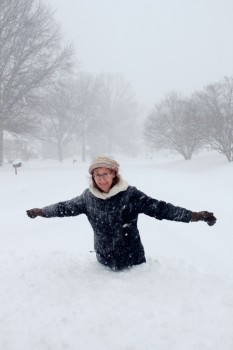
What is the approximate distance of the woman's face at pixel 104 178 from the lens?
124 inches

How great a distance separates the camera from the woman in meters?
3.12

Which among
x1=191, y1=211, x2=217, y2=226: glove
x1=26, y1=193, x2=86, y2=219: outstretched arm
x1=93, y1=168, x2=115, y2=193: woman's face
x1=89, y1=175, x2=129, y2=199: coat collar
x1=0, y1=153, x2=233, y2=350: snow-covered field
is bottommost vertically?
x1=0, y1=153, x2=233, y2=350: snow-covered field

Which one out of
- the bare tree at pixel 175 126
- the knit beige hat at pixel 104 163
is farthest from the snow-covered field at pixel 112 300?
the bare tree at pixel 175 126

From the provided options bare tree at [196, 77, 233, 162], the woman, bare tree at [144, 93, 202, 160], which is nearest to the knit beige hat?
the woman

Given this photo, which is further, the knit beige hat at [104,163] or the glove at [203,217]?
the knit beige hat at [104,163]

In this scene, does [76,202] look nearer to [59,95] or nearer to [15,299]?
[15,299]

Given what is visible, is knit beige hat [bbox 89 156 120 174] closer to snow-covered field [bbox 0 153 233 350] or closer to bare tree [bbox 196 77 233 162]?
snow-covered field [bbox 0 153 233 350]

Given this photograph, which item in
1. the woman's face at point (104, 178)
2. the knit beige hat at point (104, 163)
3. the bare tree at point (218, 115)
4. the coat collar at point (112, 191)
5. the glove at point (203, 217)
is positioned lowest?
the glove at point (203, 217)

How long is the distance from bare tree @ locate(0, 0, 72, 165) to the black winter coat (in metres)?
17.1

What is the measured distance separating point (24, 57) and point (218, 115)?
45.8 feet

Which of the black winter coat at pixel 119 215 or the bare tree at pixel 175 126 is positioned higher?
the bare tree at pixel 175 126

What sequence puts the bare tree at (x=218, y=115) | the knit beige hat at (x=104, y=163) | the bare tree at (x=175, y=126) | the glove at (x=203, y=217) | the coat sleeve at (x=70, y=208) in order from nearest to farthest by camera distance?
the glove at (x=203, y=217) → the knit beige hat at (x=104, y=163) → the coat sleeve at (x=70, y=208) → the bare tree at (x=218, y=115) → the bare tree at (x=175, y=126)

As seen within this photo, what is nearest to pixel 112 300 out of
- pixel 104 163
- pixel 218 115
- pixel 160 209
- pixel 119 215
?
pixel 119 215

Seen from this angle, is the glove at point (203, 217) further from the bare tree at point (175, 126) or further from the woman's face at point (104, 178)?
the bare tree at point (175, 126)
